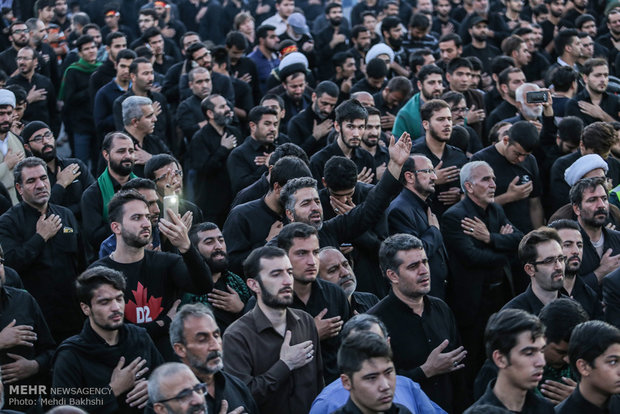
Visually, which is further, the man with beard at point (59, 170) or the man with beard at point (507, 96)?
the man with beard at point (507, 96)

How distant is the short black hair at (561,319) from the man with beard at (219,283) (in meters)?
2.10

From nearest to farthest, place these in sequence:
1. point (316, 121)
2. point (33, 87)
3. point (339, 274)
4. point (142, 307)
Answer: point (142, 307) < point (339, 274) < point (316, 121) < point (33, 87)

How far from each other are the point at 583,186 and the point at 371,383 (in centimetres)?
332

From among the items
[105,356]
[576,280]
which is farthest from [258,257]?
[576,280]

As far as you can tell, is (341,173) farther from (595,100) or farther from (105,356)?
(595,100)

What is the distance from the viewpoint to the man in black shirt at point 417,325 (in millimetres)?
5695

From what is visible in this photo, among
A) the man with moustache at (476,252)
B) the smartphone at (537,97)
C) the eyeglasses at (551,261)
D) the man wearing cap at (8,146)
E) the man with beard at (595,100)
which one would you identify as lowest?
the man with moustache at (476,252)

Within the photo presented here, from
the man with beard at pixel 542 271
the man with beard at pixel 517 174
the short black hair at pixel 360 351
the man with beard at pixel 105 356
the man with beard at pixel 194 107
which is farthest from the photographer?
the man with beard at pixel 194 107

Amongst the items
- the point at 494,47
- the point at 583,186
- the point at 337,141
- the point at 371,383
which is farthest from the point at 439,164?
the point at 494,47

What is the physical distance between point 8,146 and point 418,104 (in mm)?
4036

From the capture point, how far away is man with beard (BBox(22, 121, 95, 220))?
8.41 metres

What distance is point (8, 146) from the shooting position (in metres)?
9.00

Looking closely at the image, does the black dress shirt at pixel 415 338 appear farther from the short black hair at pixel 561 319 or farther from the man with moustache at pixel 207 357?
the man with moustache at pixel 207 357

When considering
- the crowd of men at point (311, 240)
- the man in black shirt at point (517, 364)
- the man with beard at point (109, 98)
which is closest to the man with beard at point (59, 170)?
the crowd of men at point (311, 240)
